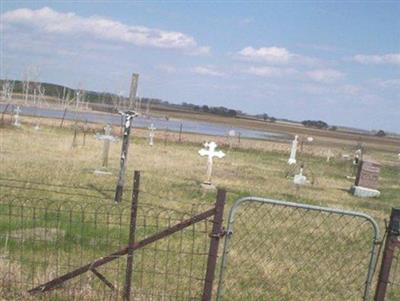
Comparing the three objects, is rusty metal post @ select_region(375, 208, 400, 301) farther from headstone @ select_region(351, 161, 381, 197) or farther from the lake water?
the lake water

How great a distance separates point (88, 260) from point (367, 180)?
1492cm

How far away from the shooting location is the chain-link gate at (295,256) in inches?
316

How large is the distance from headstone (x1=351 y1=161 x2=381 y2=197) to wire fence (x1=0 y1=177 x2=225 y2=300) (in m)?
11.5

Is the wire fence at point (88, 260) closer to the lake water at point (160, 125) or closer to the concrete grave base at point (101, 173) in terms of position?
the concrete grave base at point (101, 173)

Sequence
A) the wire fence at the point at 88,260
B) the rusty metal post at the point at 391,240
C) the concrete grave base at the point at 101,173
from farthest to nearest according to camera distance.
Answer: the concrete grave base at the point at 101,173 → the wire fence at the point at 88,260 → the rusty metal post at the point at 391,240

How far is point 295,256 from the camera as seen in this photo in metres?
10.0

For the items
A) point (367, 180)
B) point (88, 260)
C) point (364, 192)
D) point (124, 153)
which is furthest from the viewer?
point (367, 180)

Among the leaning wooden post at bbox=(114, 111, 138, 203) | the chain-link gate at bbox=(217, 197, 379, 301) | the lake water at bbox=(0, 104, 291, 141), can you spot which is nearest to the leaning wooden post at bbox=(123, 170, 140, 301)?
the chain-link gate at bbox=(217, 197, 379, 301)

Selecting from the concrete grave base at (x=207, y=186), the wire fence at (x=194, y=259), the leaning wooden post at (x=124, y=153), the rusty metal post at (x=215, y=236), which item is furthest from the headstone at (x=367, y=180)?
the rusty metal post at (x=215, y=236)

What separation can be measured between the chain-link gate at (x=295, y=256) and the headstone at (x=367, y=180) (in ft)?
21.9

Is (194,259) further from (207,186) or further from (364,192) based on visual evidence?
(364,192)

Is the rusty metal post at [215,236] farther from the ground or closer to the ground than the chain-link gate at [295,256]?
farther from the ground

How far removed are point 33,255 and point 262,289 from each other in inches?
131

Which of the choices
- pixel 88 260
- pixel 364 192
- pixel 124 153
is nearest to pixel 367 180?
pixel 364 192
